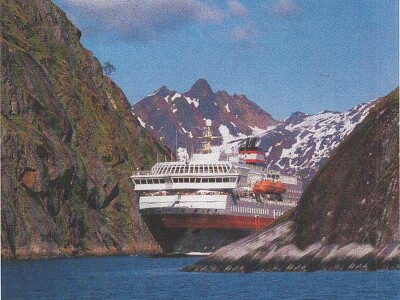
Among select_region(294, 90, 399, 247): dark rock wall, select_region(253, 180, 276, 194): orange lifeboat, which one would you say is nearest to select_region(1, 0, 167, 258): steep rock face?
select_region(253, 180, 276, 194): orange lifeboat

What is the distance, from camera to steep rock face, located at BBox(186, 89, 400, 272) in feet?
262

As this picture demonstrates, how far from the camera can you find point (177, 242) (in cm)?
14375

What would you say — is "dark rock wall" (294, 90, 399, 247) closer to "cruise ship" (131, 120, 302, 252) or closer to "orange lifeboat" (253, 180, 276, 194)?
"cruise ship" (131, 120, 302, 252)

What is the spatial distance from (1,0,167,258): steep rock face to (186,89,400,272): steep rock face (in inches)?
1841


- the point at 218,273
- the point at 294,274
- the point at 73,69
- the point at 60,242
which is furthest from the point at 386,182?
the point at 73,69

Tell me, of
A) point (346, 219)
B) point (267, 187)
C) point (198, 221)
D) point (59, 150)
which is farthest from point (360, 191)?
point (267, 187)

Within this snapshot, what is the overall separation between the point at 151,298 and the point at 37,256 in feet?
216

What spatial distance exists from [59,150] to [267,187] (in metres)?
32.7

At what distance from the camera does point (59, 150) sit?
151m

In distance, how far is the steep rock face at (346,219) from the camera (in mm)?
79812

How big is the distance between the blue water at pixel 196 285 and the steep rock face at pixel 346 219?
4.63ft

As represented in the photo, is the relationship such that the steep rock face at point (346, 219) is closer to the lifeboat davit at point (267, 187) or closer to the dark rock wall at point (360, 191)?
the dark rock wall at point (360, 191)

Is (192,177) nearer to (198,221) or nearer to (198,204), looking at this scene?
(198,204)

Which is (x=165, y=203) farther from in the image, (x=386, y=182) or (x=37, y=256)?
(x=386, y=182)
